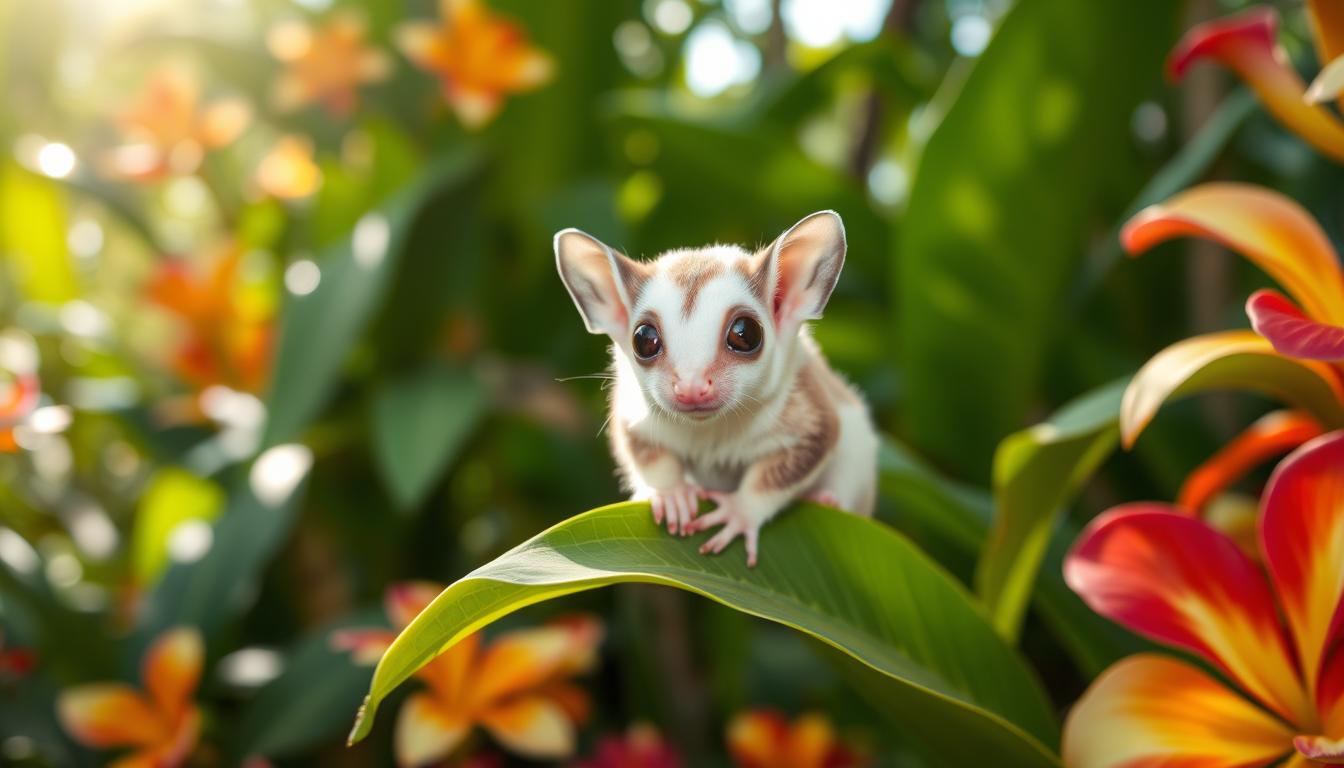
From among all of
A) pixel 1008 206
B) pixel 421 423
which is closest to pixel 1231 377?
pixel 1008 206

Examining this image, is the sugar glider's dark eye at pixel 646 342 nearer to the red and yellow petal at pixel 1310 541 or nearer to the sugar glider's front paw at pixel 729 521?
the sugar glider's front paw at pixel 729 521

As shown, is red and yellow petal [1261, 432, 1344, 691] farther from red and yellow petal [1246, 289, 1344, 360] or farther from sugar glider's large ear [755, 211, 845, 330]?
sugar glider's large ear [755, 211, 845, 330]

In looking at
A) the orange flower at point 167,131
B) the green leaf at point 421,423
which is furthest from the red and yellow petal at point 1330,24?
the orange flower at point 167,131

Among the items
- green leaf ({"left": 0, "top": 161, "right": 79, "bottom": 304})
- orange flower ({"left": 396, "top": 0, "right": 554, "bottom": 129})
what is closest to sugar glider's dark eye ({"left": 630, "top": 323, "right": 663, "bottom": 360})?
orange flower ({"left": 396, "top": 0, "right": 554, "bottom": 129})

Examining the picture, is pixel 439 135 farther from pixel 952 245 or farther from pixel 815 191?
pixel 952 245

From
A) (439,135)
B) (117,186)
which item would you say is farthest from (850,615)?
(117,186)
